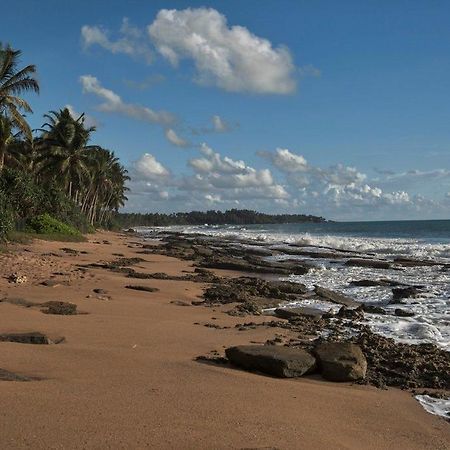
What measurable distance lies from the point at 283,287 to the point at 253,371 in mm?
9753

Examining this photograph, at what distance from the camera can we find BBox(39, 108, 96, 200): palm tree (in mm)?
39938

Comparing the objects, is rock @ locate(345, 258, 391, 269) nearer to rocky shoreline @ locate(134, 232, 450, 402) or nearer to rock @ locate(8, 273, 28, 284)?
rocky shoreline @ locate(134, 232, 450, 402)

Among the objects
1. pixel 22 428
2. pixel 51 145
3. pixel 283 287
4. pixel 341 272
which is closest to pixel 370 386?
pixel 22 428

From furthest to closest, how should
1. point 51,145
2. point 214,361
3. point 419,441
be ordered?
point 51,145 < point 214,361 < point 419,441

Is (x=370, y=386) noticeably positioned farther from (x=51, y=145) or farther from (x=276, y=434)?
(x=51, y=145)

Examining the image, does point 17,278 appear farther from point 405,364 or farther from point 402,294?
point 402,294

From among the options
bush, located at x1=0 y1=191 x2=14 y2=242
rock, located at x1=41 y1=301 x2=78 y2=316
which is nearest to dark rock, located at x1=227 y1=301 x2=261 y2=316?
rock, located at x1=41 y1=301 x2=78 y2=316

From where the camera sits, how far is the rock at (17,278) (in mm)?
12810

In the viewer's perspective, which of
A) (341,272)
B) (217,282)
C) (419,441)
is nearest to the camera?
(419,441)

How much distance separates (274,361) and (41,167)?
3935cm

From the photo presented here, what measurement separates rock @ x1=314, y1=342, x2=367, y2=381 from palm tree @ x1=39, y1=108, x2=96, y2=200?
36227mm

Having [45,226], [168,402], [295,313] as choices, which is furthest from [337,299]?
[45,226]

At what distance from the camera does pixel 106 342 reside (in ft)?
25.2

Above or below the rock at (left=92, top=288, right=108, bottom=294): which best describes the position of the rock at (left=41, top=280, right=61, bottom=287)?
above
